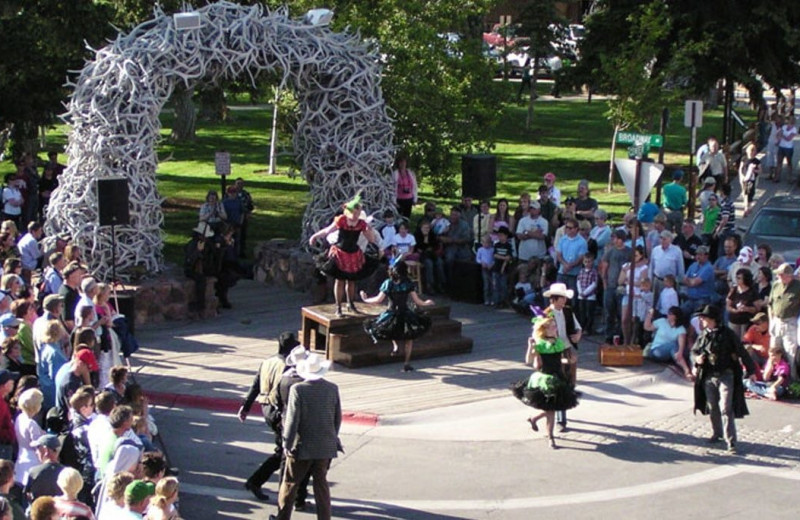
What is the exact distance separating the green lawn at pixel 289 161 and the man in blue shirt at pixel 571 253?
26.2 ft

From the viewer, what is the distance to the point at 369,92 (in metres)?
21.3

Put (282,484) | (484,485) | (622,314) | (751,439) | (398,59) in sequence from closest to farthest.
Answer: (282,484), (484,485), (751,439), (622,314), (398,59)

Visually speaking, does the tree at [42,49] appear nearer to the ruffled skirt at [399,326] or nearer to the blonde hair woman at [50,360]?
the ruffled skirt at [399,326]

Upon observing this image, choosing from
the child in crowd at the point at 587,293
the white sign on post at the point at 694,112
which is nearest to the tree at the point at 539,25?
the white sign on post at the point at 694,112

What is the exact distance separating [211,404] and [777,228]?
10270 millimetres

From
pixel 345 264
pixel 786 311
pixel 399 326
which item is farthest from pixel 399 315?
pixel 786 311

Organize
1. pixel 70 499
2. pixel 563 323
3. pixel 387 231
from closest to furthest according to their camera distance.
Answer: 1. pixel 70 499
2. pixel 563 323
3. pixel 387 231

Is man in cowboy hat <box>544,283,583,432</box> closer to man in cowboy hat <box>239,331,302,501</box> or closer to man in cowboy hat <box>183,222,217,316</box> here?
man in cowboy hat <box>239,331,302,501</box>

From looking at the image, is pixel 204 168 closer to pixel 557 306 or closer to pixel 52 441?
pixel 557 306

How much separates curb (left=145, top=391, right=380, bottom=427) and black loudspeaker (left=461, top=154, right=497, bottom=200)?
7267 millimetres

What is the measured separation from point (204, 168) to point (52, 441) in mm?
25001

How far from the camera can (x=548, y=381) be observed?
45.6 feet

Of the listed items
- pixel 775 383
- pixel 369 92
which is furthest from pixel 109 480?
pixel 369 92

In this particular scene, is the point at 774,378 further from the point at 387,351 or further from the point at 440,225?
the point at 440,225
